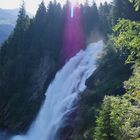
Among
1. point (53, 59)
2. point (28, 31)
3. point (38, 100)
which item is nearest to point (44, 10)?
point (28, 31)

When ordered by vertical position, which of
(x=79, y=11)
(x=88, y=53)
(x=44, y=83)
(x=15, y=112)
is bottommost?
(x=15, y=112)

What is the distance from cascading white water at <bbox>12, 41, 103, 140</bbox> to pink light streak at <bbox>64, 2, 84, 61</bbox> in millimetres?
3821

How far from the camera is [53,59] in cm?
6066

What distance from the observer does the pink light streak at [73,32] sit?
6141cm

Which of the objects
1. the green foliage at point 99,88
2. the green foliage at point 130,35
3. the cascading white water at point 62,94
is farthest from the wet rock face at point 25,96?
the green foliage at point 130,35

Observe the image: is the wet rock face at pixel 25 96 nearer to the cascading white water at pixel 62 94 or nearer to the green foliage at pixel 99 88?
the cascading white water at pixel 62 94

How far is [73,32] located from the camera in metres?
66.4

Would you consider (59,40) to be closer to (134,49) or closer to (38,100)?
(38,100)

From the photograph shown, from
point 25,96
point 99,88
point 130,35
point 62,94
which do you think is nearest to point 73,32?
point 25,96

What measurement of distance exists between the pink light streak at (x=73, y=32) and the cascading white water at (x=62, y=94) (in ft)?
12.5

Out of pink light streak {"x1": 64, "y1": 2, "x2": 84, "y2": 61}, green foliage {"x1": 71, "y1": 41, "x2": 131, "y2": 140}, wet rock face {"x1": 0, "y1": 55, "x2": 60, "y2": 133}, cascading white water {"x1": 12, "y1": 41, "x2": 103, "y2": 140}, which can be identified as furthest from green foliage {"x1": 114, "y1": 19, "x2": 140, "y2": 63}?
pink light streak {"x1": 64, "y1": 2, "x2": 84, "y2": 61}

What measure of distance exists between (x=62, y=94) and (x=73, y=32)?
72.7 ft

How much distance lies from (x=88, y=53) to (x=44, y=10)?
22077mm

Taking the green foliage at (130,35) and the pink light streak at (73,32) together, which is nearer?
the green foliage at (130,35)
